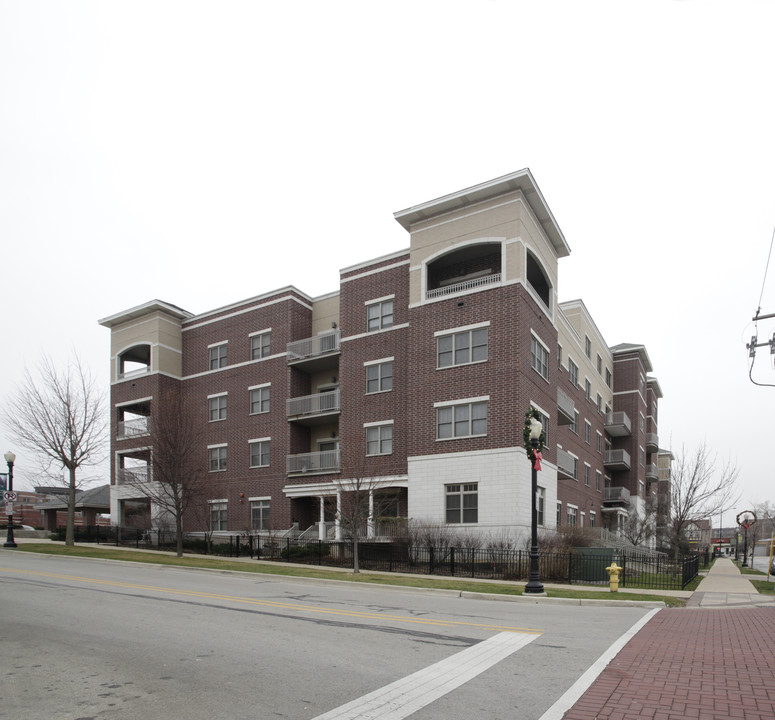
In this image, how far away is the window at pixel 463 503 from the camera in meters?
28.5

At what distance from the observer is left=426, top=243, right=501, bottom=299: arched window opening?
101 ft

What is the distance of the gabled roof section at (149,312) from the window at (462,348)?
65.5ft

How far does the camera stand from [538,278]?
3534cm

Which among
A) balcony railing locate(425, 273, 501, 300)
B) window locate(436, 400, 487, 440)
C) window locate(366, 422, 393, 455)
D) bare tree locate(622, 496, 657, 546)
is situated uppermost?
balcony railing locate(425, 273, 501, 300)

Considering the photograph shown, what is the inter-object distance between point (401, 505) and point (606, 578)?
435 inches

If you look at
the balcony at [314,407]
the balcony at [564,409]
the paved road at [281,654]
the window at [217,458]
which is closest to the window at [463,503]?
the balcony at [314,407]

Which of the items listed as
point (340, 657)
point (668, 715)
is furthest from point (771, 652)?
point (340, 657)

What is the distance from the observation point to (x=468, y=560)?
25500 millimetres

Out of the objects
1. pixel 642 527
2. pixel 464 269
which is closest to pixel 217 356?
pixel 464 269

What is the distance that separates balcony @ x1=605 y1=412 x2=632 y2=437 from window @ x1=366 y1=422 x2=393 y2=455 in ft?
87.5

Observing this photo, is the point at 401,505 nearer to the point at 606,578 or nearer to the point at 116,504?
the point at 606,578

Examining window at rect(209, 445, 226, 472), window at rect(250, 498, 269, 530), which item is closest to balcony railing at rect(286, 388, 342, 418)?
window at rect(250, 498, 269, 530)

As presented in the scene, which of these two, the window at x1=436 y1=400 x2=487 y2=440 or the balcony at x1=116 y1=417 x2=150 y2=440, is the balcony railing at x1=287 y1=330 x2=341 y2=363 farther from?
the balcony at x1=116 y1=417 x2=150 y2=440

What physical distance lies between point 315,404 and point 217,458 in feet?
28.0
